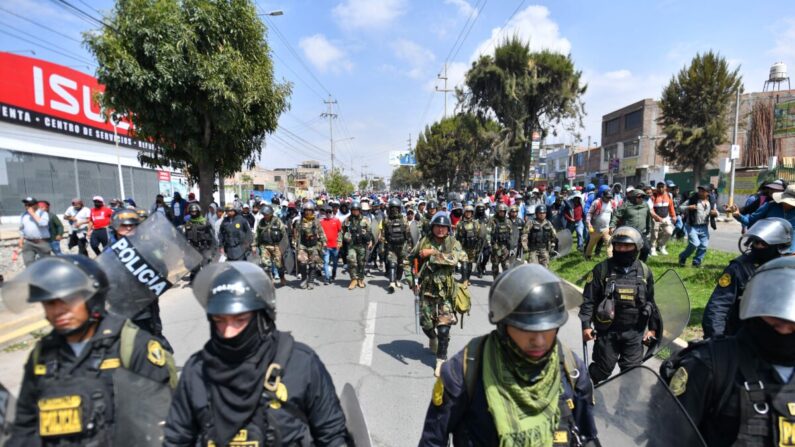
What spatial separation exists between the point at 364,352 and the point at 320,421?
141 inches

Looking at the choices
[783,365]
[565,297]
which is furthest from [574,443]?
[783,365]

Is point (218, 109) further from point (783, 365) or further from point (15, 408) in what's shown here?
point (783, 365)

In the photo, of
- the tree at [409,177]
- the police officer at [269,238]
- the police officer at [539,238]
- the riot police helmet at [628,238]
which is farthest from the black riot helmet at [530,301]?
the tree at [409,177]

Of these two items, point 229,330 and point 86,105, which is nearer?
point 229,330

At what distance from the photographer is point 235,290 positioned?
5.43 feet

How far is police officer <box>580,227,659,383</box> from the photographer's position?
3318 mm

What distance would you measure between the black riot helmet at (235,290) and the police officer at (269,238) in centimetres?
699

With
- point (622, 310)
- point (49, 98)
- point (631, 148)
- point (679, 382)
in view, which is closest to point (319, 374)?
point (679, 382)

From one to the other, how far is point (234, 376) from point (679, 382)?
1906mm

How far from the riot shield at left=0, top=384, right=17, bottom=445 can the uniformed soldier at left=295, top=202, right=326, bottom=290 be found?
7.01 metres

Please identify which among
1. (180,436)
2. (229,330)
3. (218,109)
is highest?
(218,109)

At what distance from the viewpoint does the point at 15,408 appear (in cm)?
173

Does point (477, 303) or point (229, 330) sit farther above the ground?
point (229, 330)

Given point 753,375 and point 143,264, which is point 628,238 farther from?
point 143,264
